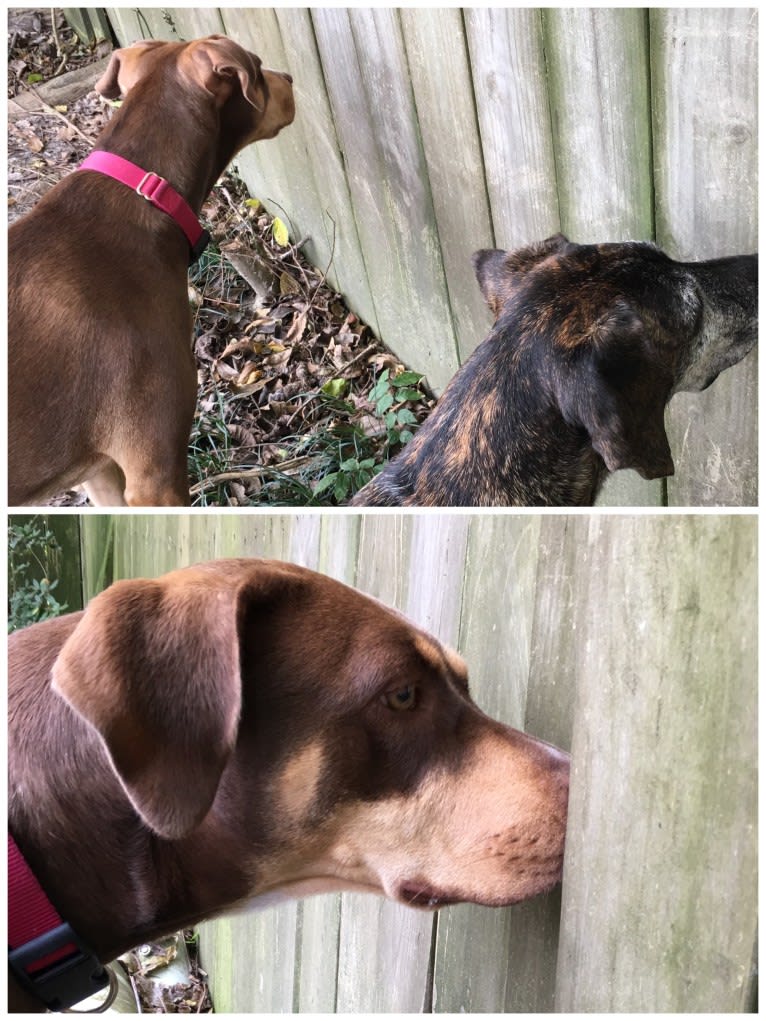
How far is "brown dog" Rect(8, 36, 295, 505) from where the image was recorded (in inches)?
154

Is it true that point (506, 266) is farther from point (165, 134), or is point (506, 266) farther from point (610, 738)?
point (610, 738)

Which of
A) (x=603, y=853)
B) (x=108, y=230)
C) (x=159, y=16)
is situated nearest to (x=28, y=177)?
(x=159, y=16)

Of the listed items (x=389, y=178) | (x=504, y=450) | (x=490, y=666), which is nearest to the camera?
(x=490, y=666)

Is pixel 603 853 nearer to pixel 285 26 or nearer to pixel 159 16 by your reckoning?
pixel 285 26

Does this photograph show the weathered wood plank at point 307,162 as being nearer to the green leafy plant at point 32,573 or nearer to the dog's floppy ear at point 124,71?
the dog's floppy ear at point 124,71

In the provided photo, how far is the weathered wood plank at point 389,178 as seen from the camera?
423cm

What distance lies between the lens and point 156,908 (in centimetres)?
200

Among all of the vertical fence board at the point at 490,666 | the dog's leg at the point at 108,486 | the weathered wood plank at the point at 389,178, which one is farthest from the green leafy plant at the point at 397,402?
the vertical fence board at the point at 490,666

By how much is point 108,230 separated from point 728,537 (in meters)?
3.35

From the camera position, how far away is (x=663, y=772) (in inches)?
58.9

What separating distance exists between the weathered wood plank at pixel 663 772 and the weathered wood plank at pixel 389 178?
3031mm

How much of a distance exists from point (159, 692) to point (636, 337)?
5.48 feet

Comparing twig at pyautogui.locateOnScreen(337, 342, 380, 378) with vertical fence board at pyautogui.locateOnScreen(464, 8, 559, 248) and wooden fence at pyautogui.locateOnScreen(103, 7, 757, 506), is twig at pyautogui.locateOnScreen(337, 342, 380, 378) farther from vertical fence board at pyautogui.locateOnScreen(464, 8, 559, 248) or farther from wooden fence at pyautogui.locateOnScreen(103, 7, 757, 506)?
vertical fence board at pyautogui.locateOnScreen(464, 8, 559, 248)

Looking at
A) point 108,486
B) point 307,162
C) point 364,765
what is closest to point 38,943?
point 364,765
